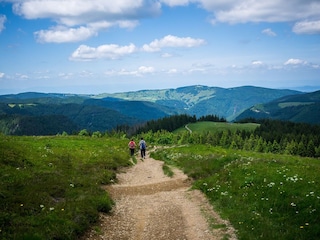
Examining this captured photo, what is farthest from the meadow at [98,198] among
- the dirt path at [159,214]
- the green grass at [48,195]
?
the dirt path at [159,214]

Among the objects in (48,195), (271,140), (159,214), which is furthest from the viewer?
(271,140)

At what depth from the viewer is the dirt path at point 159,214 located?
15.0 meters

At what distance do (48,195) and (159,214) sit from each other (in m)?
6.86

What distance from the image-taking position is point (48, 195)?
57.2 ft

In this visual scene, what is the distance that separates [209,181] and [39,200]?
13495 millimetres

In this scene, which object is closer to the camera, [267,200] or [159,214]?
[267,200]

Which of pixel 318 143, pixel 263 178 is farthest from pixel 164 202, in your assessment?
pixel 318 143

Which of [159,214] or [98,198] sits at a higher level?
[98,198]

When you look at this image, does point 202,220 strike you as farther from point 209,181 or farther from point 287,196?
point 209,181

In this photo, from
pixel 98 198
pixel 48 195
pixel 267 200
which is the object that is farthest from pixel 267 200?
pixel 48 195

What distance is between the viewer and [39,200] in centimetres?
1612

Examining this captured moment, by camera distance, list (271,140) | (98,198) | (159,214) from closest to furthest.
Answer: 1. (159,214)
2. (98,198)
3. (271,140)

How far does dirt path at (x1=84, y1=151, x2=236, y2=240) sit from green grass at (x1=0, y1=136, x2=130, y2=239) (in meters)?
1.09

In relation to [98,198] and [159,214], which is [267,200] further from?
[98,198]
